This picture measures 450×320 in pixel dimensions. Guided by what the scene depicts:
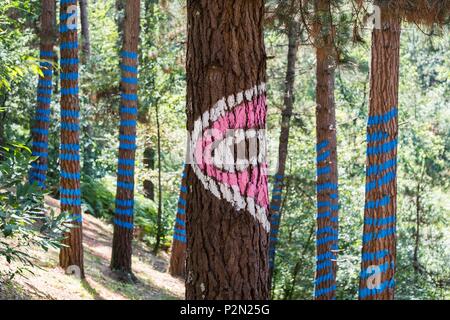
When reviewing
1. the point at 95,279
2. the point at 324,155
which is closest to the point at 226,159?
the point at 95,279

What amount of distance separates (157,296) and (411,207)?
36.1 ft

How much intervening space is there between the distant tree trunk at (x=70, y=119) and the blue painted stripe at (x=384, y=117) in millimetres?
4151

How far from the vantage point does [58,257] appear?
11906 mm

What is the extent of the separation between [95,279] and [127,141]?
8.17 feet

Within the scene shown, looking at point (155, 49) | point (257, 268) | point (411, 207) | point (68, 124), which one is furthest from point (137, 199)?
point (257, 268)

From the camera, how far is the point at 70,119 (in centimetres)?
1058

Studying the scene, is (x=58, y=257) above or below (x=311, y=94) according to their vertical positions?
below

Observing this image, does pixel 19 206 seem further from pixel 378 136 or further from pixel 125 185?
pixel 125 185

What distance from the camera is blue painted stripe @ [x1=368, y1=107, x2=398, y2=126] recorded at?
29.1 ft

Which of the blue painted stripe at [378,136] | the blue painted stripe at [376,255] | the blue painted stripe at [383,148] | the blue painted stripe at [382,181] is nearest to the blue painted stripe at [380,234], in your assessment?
the blue painted stripe at [376,255]

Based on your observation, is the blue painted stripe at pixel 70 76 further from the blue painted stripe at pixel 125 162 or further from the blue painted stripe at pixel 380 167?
the blue painted stripe at pixel 380 167
